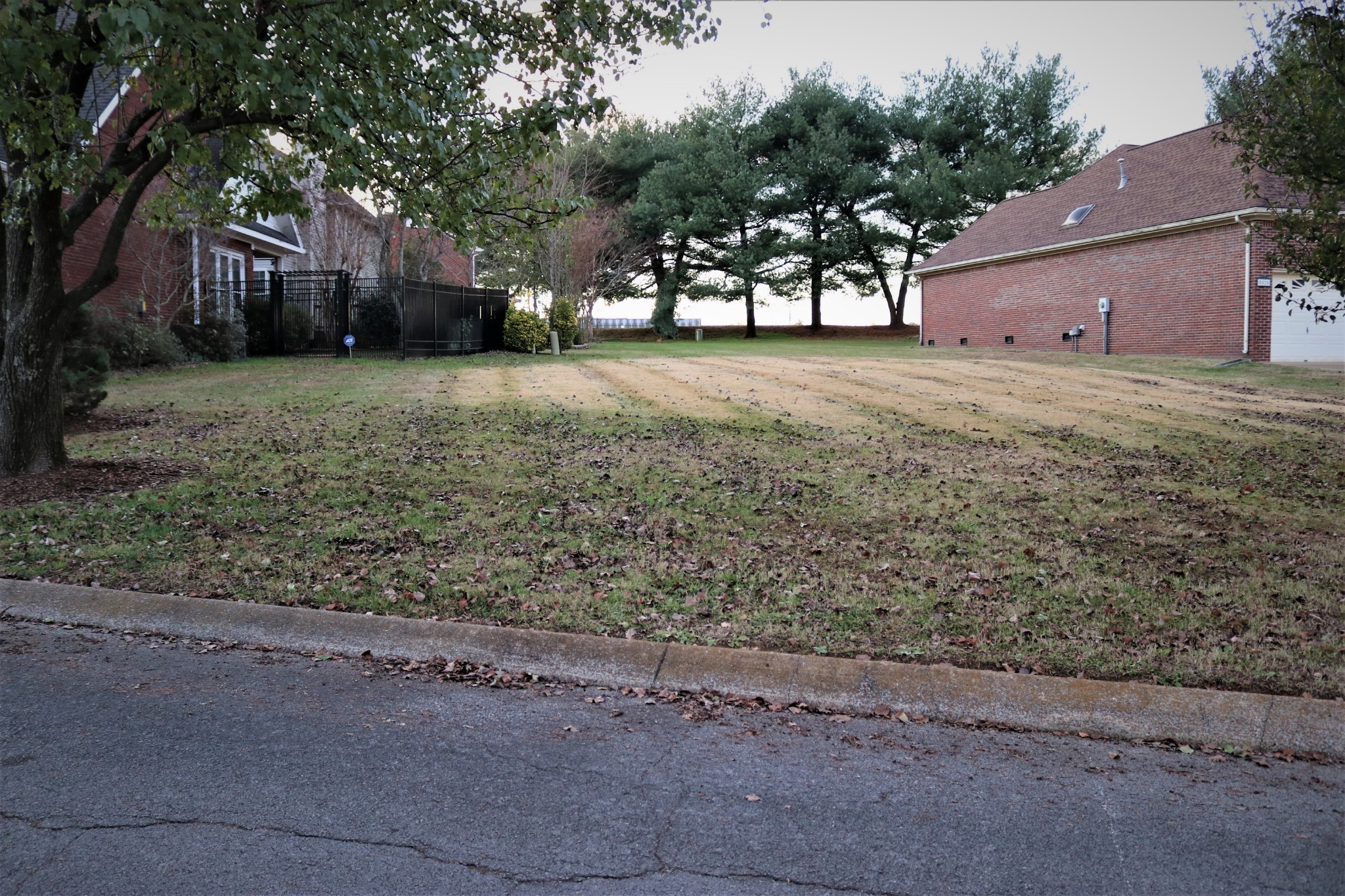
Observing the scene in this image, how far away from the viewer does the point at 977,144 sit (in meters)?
43.0

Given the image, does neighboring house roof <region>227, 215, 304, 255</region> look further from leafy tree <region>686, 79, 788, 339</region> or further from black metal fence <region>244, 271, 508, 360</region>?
leafy tree <region>686, 79, 788, 339</region>

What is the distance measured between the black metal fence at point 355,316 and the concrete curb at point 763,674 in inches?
686

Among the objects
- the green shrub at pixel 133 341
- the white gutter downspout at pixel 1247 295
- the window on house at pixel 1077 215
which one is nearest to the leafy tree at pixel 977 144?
the window on house at pixel 1077 215

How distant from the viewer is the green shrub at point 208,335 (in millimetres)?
20125

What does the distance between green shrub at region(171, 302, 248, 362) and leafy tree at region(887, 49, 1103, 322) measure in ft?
96.3

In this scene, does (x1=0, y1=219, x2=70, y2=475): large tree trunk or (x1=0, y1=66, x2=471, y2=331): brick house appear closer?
(x1=0, y1=219, x2=70, y2=475): large tree trunk

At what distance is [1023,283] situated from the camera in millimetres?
30109

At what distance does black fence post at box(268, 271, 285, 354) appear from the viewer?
22891 millimetres

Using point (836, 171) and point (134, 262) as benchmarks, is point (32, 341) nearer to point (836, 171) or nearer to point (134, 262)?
point (134, 262)

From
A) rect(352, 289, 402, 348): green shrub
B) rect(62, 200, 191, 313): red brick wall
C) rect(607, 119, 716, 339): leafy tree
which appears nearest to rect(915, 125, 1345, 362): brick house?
rect(607, 119, 716, 339): leafy tree

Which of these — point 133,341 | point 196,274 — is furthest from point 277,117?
point 196,274

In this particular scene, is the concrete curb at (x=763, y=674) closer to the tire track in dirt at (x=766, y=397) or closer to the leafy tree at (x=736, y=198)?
the tire track in dirt at (x=766, y=397)

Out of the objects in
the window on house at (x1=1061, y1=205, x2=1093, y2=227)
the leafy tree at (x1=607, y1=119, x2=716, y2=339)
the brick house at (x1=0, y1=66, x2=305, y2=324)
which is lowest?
the brick house at (x1=0, y1=66, x2=305, y2=324)

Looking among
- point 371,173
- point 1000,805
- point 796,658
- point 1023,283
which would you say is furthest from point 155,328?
point 1023,283
